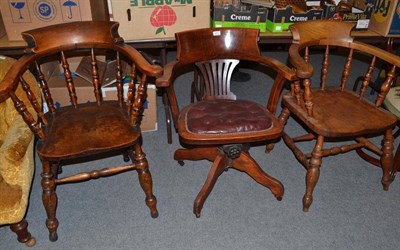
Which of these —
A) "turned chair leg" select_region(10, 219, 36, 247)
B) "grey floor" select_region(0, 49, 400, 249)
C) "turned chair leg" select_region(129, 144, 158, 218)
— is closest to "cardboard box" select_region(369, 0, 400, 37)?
"grey floor" select_region(0, 49, 400, 249)

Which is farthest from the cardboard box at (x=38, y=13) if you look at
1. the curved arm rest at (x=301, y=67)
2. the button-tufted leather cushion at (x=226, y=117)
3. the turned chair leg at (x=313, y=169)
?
the turned chair leg at (x=313, y=169)

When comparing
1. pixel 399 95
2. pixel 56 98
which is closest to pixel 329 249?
pixel 399 95

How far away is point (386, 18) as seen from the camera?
87.4 inches

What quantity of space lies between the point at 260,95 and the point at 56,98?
162 centimetres

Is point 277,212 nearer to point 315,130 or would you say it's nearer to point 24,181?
point 315,130

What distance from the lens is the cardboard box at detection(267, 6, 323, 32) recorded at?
2182 millimetres

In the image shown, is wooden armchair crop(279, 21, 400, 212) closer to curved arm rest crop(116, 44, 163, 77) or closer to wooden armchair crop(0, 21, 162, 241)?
curved arm rest crop(116, 44, 163, 77)

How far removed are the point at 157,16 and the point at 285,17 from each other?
823 mm

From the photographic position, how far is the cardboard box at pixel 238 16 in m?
2.14

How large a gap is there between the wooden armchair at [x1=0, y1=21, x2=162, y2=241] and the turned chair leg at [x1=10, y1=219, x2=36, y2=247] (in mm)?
87

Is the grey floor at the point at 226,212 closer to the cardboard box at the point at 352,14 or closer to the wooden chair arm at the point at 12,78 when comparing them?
the wooden chair arm at the point at 12,78

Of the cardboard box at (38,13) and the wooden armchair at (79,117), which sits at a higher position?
the cardboard box at (38,13)

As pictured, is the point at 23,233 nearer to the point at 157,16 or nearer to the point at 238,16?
the point at 157,16

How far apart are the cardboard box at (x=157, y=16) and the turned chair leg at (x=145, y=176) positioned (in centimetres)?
82
